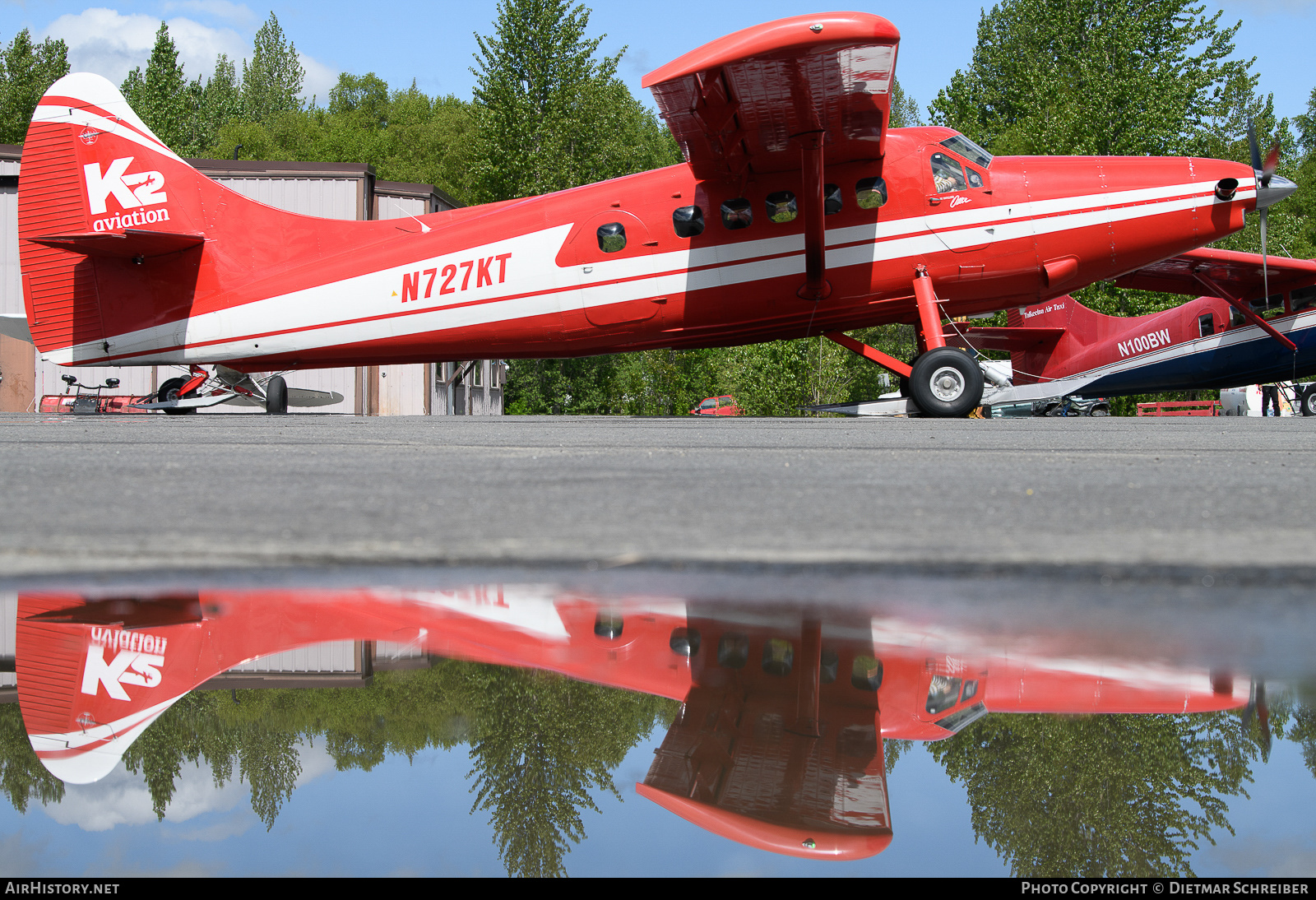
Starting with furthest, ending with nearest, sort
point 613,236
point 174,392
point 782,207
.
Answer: point 174,392 < point 613,236 < point 782,207

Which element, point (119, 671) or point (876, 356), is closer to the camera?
point (119, 671)

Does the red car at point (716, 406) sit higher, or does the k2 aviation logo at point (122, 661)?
the red car at point (716, 406)

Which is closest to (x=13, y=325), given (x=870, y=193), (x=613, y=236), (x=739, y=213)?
(x=613, y=236)

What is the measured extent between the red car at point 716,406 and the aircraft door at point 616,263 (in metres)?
23.0

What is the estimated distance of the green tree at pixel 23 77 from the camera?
46.8 m

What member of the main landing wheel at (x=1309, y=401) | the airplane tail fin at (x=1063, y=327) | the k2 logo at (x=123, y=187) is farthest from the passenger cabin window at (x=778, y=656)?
the main landing wheel at (x=1309, y=401)

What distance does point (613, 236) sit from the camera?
8.71 meters

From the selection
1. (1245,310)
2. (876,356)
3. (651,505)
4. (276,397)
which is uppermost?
(1245,310)

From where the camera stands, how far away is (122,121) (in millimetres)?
10250

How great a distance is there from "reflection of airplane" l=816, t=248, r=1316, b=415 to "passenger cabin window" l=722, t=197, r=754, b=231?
6.54 metres

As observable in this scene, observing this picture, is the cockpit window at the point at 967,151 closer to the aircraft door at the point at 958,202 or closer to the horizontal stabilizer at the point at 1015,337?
the aircraft door at the point at 958,202

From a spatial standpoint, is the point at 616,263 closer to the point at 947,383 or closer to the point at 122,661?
the point at 947,383

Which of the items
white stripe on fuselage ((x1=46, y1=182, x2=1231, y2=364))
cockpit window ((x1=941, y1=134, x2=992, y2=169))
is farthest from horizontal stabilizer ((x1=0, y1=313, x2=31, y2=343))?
cockpit window ((x1=941, y1=134, x2=992, y2=169))

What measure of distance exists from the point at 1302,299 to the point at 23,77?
59513 mm
